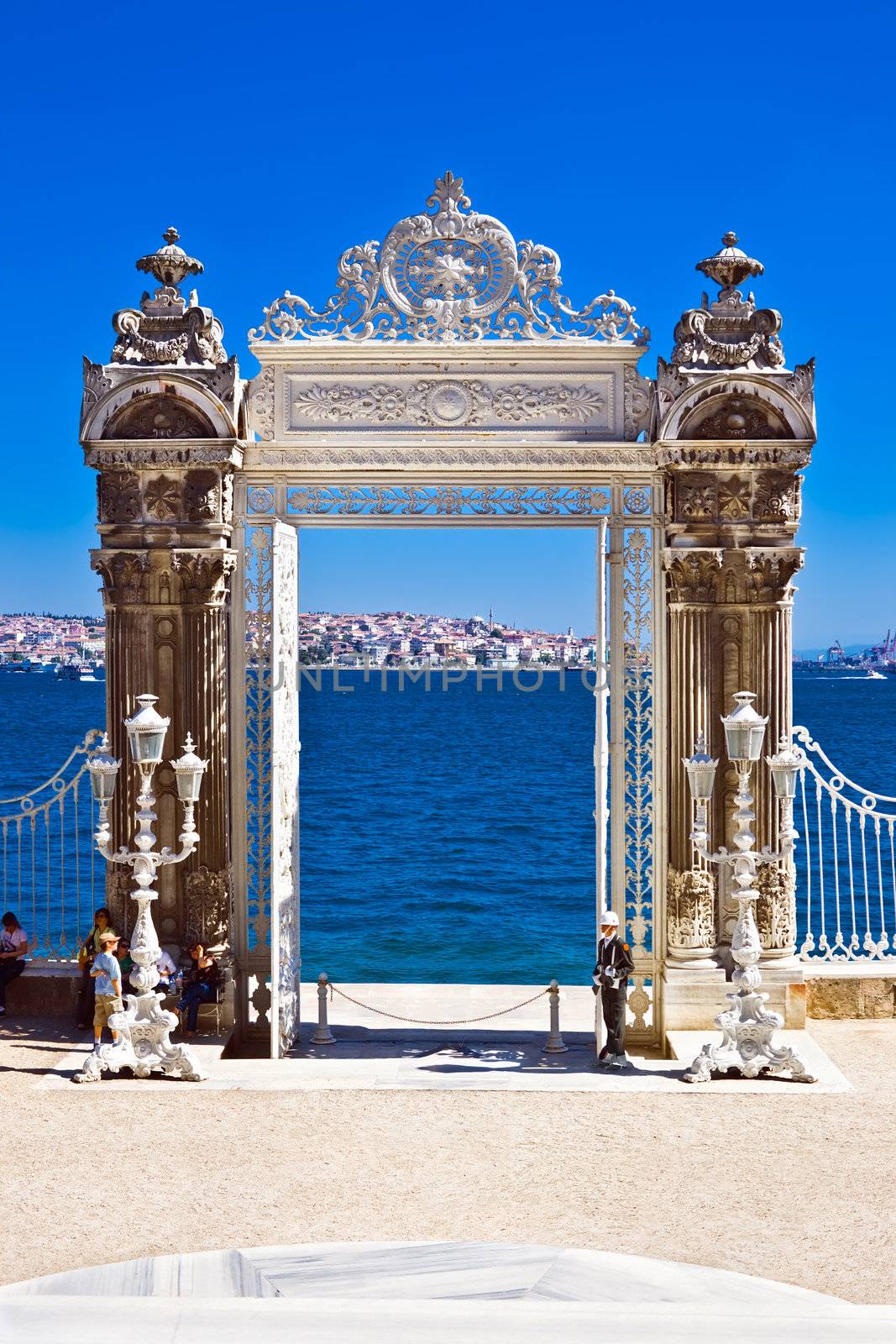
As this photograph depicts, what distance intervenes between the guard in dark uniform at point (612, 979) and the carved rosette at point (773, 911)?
1.01 m

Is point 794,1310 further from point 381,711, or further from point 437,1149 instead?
point 381,711

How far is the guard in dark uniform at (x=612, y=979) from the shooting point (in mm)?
8703

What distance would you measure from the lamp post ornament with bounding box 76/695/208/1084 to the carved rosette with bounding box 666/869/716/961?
3099mm

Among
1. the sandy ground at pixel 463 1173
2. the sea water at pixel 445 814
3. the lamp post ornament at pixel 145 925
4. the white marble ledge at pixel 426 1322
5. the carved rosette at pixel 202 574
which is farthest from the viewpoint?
the sea water at pixel 445 814

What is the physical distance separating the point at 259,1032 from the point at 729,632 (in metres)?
4.10

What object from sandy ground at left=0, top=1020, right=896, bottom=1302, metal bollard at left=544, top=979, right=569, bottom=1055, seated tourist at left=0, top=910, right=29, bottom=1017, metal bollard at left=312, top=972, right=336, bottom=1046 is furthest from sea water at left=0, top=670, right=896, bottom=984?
metal bollard at left=544, top=979, right=569, bottom=1055

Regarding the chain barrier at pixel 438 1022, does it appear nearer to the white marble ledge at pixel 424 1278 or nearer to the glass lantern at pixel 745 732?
the glass lantern at pixel 745 732

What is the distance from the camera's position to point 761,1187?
21.7 feet

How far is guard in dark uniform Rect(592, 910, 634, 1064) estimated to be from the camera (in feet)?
28.6

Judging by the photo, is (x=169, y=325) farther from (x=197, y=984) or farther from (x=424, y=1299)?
(x=424, y=1299)

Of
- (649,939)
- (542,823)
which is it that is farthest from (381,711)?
(649,939)

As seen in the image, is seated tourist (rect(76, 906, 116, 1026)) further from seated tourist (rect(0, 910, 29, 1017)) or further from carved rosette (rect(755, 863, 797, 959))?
carved rosette (rect(755, 863, 797, 959))

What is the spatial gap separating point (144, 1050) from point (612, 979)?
287 cm

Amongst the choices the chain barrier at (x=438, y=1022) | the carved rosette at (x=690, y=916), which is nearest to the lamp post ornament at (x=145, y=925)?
the chain barrier at (x=438, y=1022)
